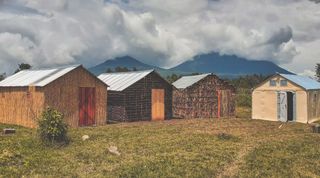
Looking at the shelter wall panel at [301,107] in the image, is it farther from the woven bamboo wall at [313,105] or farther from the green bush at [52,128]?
the green bush at [52,128]

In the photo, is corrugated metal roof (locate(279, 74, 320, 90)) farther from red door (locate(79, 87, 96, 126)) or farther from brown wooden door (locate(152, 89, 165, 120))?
red door (locate(79, 87, 96, 126))

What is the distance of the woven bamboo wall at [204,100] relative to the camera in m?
39.8

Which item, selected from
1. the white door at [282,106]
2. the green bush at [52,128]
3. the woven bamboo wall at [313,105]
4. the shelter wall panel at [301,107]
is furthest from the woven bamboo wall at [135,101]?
the woven bamboo wall at [313,105]

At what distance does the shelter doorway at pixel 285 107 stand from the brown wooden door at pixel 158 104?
11264 millimetres

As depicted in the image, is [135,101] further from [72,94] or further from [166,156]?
[166,156]

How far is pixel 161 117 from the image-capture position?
122 feet

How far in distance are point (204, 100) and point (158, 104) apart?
6077 millimetres

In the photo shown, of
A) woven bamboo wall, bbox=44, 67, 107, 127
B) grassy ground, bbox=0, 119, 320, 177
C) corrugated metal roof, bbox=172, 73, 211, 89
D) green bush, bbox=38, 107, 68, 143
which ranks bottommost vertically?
grassy ground, bbox=0, 119, 320, 177

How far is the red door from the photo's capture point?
1190 inches

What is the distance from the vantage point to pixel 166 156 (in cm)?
1773

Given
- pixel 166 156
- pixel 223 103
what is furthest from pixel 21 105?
pixel 223 103

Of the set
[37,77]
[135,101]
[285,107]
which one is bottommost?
[285,107]

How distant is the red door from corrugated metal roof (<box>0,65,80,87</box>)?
224cm

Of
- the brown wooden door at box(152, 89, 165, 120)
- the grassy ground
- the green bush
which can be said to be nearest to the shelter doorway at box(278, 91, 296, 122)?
the grassy ground
